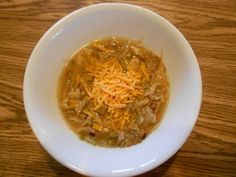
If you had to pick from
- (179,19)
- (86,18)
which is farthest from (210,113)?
(86,18)

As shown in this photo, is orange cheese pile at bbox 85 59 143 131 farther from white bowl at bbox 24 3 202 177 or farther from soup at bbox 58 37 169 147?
white bowl at bbox 24 3 202 177

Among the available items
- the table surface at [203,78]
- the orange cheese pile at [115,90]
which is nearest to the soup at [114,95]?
the orange cheese pile at [115,90]

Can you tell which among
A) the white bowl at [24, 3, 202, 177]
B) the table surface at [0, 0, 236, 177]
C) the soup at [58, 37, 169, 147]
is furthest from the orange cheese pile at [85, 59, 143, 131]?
the table surface at [0, 0, 236, 177]

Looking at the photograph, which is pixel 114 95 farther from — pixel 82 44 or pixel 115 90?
pixel 82 44

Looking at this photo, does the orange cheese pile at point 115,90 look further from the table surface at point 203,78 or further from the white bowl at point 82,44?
the table surface at point 203,78

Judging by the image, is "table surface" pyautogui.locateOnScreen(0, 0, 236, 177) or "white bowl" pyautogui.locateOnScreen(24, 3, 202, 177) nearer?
"white bowl" pyautogui.locateOnScreen(24, 3, 202, 177)

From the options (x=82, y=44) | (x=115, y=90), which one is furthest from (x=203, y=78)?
(x=82, y=44)
